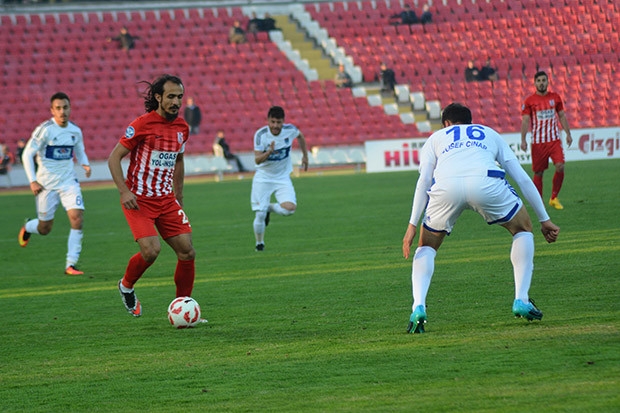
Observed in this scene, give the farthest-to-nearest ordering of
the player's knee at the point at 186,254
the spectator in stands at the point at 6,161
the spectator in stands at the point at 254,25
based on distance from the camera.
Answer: the spectator in stands at the point at 254,25 → the spectator in stands at the point at 6,161 → the player's knee at the point at 186,254

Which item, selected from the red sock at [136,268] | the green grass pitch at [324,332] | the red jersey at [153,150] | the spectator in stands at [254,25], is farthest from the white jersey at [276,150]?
the spectator in stands at [254,25]

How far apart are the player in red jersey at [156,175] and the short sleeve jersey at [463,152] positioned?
214 centimetres

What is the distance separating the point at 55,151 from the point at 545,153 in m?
8.08

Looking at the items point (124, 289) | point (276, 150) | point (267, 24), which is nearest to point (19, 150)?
point (267, 24)

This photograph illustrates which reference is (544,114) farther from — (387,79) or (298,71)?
(298,71)

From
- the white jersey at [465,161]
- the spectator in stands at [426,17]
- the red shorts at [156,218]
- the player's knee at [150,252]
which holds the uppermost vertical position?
the spectator in stands at [426,17]

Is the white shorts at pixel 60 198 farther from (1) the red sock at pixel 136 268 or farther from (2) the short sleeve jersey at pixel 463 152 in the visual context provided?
(2) the short sleeve jersey at pixel 463 152

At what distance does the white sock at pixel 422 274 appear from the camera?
651 cm

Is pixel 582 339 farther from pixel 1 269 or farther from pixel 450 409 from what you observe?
pixel 1 269

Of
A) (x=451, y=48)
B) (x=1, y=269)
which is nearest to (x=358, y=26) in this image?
(x=451, y=48)

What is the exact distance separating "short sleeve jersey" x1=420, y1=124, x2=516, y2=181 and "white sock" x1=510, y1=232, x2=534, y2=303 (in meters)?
0.55

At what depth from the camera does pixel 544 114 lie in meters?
15.6

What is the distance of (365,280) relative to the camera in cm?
957

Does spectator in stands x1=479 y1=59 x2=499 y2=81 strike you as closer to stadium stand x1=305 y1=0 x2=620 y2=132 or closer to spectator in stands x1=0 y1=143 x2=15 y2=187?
stadium stand x1=305 y1=0 x2=620 y2=132
